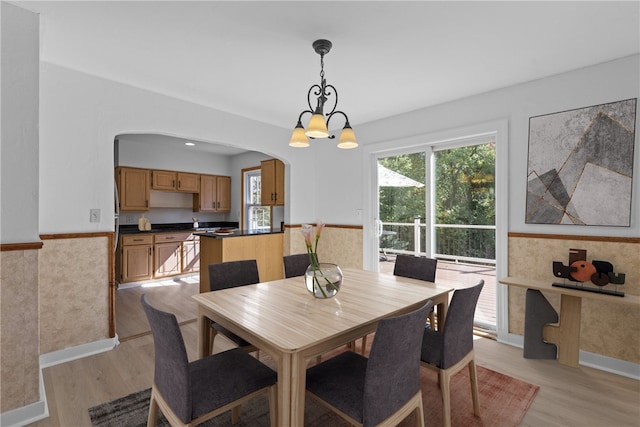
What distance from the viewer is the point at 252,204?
6516 millimetres

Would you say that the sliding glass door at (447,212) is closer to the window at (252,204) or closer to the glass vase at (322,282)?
the glass vase at (322,282)

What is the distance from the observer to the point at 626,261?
245 cm

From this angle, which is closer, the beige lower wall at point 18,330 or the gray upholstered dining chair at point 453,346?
the gray upholstered dining chair at point 453,346

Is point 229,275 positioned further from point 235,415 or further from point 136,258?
point 136,258

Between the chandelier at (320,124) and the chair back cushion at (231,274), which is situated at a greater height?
the chandelier at (320,124)

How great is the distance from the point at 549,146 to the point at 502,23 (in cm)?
135

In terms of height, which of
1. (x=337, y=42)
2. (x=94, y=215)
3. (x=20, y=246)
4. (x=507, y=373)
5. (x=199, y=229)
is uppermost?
(x=337, y=42)

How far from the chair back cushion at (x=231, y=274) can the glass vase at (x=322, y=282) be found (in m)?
0.77

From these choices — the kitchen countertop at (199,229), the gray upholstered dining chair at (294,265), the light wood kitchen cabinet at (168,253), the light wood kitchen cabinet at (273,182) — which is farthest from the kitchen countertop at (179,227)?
the gray upholstered dining chair at (294,265)

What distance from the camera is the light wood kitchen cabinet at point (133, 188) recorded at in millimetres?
5262

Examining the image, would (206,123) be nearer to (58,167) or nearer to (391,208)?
(58,167)

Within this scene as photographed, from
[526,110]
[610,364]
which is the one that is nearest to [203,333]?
[610,364]

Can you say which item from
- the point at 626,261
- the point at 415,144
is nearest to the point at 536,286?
the point at 626,261

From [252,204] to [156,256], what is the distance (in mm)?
2095
